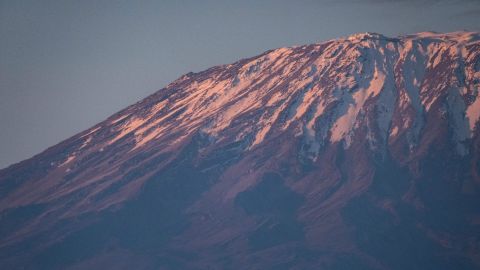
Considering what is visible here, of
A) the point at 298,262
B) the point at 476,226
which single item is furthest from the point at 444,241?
the point at 298,262

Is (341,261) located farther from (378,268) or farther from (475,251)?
(475,251)

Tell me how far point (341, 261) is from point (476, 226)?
76.8 feet

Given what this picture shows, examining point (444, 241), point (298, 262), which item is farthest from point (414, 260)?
point (298, 262)

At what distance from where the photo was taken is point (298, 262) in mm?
199500

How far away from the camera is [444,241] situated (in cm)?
19888

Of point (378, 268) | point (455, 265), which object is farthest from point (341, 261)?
point (455, 265)

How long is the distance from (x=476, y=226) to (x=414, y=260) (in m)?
12.0

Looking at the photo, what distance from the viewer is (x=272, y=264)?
19975 cm

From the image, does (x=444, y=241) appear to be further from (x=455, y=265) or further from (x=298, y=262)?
(x=298, y=262)

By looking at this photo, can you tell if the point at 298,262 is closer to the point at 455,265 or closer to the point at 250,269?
the point at 250,269

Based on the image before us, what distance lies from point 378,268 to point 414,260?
6544 mm

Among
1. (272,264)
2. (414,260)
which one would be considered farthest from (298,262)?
(414,260)

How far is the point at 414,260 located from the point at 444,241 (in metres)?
6.08

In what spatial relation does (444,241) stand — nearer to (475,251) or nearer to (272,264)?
(475,251)
